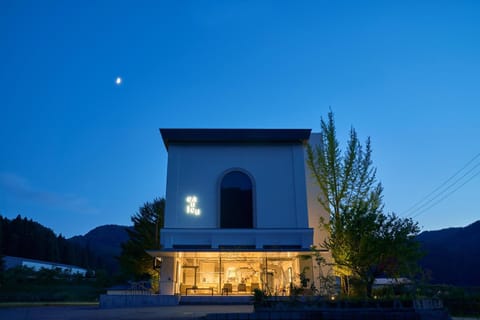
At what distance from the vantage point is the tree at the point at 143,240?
3189 cm

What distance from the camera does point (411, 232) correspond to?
13.8 meters

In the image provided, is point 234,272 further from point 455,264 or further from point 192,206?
point 455,264

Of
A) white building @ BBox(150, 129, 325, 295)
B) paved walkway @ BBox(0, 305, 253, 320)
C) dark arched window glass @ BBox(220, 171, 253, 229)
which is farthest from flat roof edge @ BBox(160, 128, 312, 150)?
paved walkway @ BBox(0, 305, 253, 320)

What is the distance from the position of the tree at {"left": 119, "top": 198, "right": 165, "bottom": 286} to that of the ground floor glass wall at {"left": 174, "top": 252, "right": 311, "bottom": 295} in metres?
9.52

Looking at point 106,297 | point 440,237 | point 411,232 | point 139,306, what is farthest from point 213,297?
point 440,237

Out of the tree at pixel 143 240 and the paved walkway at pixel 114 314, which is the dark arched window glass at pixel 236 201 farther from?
the tree at pixel 143 240

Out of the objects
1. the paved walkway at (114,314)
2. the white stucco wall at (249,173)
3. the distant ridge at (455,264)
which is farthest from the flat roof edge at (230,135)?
the distant ridge at (455,264)

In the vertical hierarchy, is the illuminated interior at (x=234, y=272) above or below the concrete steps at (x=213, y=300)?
above

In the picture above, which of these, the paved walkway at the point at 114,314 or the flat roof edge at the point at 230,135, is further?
the flat roof edge at the point at 230,135

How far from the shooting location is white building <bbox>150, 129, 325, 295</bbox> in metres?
21.2

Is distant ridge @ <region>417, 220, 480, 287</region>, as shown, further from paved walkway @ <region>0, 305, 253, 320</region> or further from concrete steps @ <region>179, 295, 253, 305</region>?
paved walkway @ <region>0, 305, 253, 320</region>

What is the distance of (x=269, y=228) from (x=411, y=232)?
925cm

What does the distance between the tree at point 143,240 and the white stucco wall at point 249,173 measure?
9.69 m

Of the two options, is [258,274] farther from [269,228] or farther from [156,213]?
[156,213]
